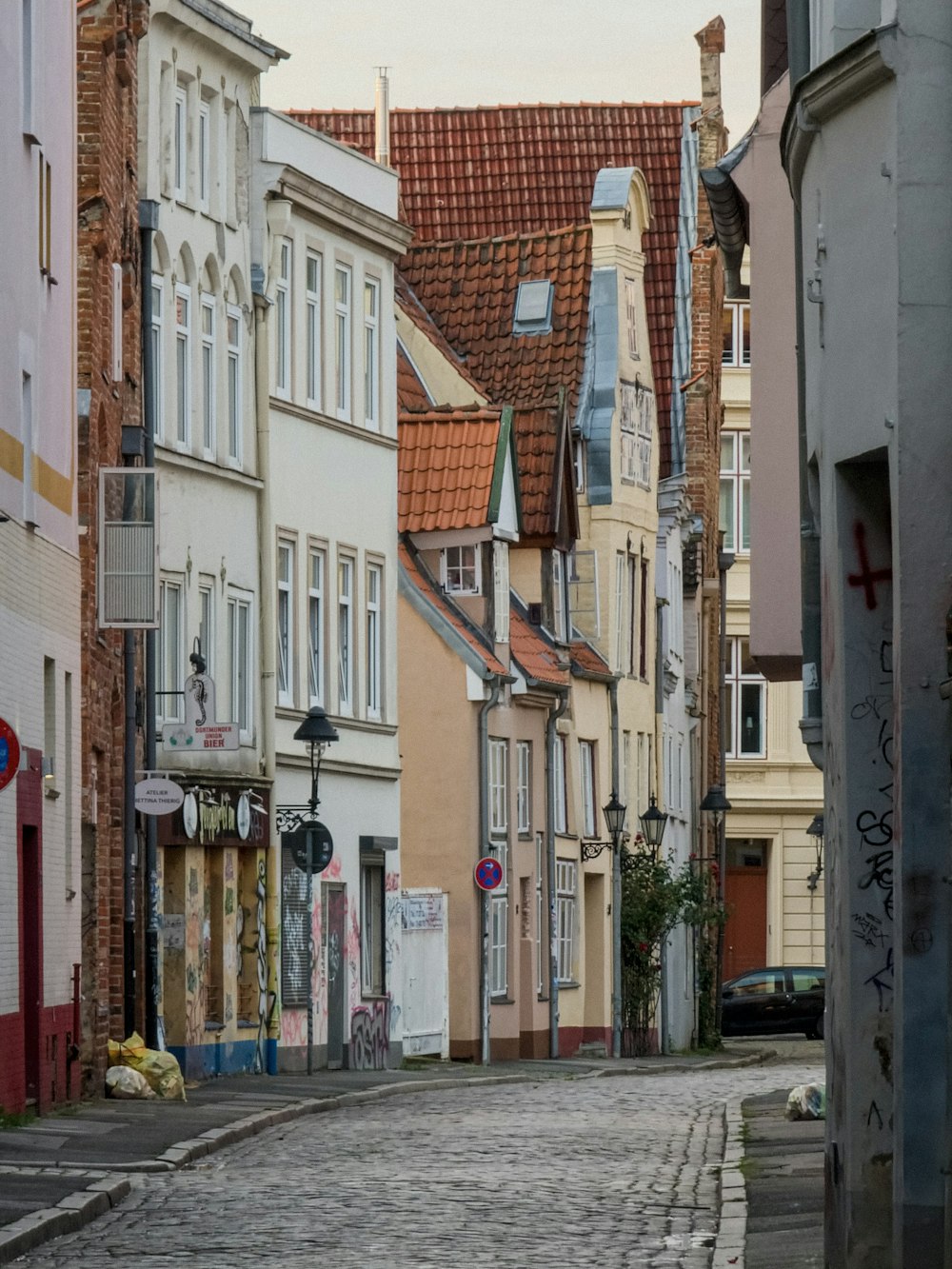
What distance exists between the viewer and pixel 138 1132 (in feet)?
76.9

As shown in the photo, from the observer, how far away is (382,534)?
41.2 metres

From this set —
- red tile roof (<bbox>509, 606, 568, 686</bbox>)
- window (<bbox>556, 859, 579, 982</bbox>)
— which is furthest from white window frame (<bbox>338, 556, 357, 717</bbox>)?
window (<bbox>556, 859, 579, 982</bbox>)

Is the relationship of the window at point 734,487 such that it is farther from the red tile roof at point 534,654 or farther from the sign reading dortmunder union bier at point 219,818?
the sign reading dortmunder union bier at point 219,818

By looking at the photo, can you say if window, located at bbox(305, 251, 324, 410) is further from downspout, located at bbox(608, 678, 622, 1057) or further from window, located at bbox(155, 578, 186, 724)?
downspout, located at bbox(608, 678, 622, 1057)

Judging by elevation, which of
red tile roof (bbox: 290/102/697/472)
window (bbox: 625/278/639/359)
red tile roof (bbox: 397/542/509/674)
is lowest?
red tile roof (bbox: 397/542/509/674)

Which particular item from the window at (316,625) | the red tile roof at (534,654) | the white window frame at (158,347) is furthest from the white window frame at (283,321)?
the red tile roof at (534,654)

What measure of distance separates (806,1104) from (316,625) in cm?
1474

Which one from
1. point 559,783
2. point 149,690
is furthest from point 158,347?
point 559,783

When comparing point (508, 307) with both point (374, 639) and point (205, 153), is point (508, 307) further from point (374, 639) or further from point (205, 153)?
point (205, 153)

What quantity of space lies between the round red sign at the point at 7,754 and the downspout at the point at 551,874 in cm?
2828

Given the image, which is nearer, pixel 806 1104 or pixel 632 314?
pixel 806 1104

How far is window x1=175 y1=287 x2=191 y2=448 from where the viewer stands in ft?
114

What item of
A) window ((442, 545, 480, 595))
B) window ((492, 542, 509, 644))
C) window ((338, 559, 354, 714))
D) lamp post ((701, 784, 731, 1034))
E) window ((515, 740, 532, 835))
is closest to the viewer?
window ((338, 559, 354, 714))

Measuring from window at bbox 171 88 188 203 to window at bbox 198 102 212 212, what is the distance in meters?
0.43
